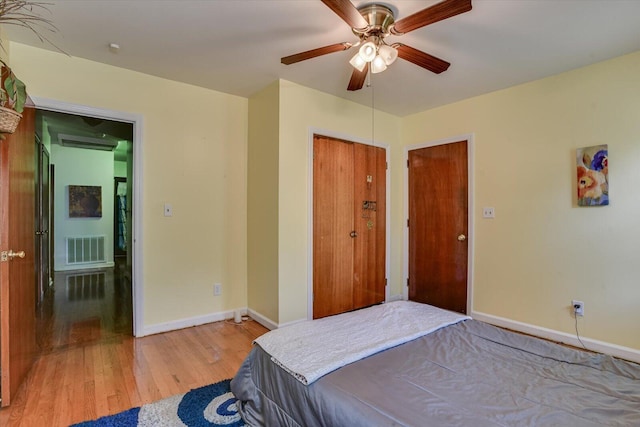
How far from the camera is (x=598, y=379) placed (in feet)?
4.49

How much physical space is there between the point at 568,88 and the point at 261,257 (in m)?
3.31

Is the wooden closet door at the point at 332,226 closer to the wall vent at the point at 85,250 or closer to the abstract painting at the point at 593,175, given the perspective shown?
the abstract painting at the point at 593,175

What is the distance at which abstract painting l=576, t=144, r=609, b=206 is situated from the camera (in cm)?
260

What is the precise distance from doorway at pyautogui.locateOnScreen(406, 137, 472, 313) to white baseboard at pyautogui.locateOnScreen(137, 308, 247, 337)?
2247mm

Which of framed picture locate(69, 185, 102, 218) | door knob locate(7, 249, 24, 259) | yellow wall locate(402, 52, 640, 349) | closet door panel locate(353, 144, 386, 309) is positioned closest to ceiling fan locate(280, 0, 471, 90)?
yellow wall locate(402, 52, 640, 349)

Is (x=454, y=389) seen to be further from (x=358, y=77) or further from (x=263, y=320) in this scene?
(x=263, y=320)

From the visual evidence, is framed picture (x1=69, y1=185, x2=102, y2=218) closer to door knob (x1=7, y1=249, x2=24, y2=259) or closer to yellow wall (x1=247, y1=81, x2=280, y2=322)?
yellow wall (x1=247, y1=81, x2=280, y2=322)

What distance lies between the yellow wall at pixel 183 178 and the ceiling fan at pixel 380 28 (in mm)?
1517

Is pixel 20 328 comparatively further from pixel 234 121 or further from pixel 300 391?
pixel 234 121

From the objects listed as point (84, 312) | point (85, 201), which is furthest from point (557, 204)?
point (85, 201)

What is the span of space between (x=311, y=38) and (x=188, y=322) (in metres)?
2.88

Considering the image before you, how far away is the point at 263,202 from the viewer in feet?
10.8

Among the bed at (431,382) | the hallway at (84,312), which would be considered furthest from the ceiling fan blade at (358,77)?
the hallway at (84,312)

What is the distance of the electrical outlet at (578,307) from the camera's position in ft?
8.96
